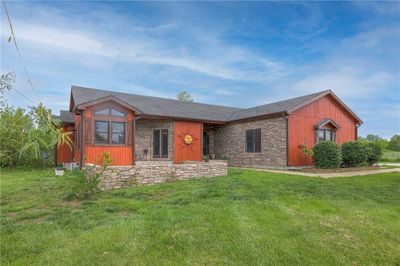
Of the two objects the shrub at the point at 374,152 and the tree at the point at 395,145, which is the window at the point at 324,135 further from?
the tree at the point at 395,145

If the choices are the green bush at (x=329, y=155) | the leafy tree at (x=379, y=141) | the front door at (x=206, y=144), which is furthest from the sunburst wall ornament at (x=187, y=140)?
the leafy tree at (x=379, y=141)

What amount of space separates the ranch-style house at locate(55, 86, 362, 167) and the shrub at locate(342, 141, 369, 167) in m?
1.64

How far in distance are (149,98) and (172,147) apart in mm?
5500

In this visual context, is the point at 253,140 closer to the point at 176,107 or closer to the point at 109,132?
the point at 176,107

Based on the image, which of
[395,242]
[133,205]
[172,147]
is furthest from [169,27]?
[395,242]

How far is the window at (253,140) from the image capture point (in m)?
15.3

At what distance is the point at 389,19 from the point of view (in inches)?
420

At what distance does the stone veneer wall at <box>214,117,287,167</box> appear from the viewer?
553 inches

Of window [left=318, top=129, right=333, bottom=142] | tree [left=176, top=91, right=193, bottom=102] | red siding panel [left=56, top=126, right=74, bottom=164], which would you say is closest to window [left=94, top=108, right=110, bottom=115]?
red siding panel [left=56, top=126, right=74, bottom=164]

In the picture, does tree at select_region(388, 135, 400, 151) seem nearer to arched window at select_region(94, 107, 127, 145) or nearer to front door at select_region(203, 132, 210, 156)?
front door at select_region(203, 132, 210, 156)

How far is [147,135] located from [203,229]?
39.3 ft

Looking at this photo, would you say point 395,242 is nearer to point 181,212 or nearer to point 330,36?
point 181,212

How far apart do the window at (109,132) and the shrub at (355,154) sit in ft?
38.4

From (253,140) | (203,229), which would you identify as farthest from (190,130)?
(203,229)
